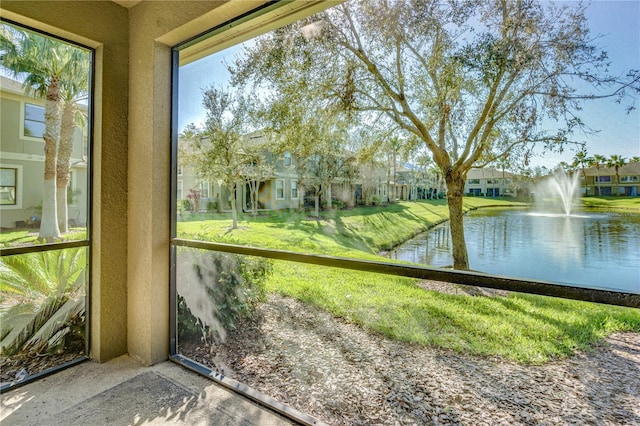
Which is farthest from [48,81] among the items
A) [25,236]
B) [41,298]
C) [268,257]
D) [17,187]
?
[268,257]

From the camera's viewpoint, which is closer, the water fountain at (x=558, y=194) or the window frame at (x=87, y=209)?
the water fountain at (x=558, y=194)

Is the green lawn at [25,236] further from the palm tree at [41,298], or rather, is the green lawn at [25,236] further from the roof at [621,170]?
the roof at [621,170]

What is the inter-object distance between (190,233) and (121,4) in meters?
1.93

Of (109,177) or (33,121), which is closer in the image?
(33,121)

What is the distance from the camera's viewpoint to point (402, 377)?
1.93 m

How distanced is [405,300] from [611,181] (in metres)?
1.25

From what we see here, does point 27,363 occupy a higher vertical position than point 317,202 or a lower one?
lower

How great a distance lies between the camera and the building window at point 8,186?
2135mm

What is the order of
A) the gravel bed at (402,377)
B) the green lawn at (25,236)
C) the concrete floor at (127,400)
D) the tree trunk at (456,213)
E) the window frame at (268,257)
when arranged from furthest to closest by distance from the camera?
1. the green lawn at (25,236)
2. the concrete floor at (127,400)
3. the tree trunk at (456,213)
4. the gravel bed at (402,377)
5. the window frame at (268,257)

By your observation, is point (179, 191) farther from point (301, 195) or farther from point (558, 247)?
point (558, 247)

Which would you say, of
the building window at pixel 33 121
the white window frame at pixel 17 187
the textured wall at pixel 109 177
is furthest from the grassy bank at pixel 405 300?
the building window at pixel 33 121

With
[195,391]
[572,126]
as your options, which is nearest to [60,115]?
[195,391]

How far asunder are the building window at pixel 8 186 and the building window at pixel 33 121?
0.30m

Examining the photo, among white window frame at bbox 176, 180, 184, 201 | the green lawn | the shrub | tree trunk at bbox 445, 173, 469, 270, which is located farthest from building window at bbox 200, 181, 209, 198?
tree trunk at bbox 445, 173, 469, 270
